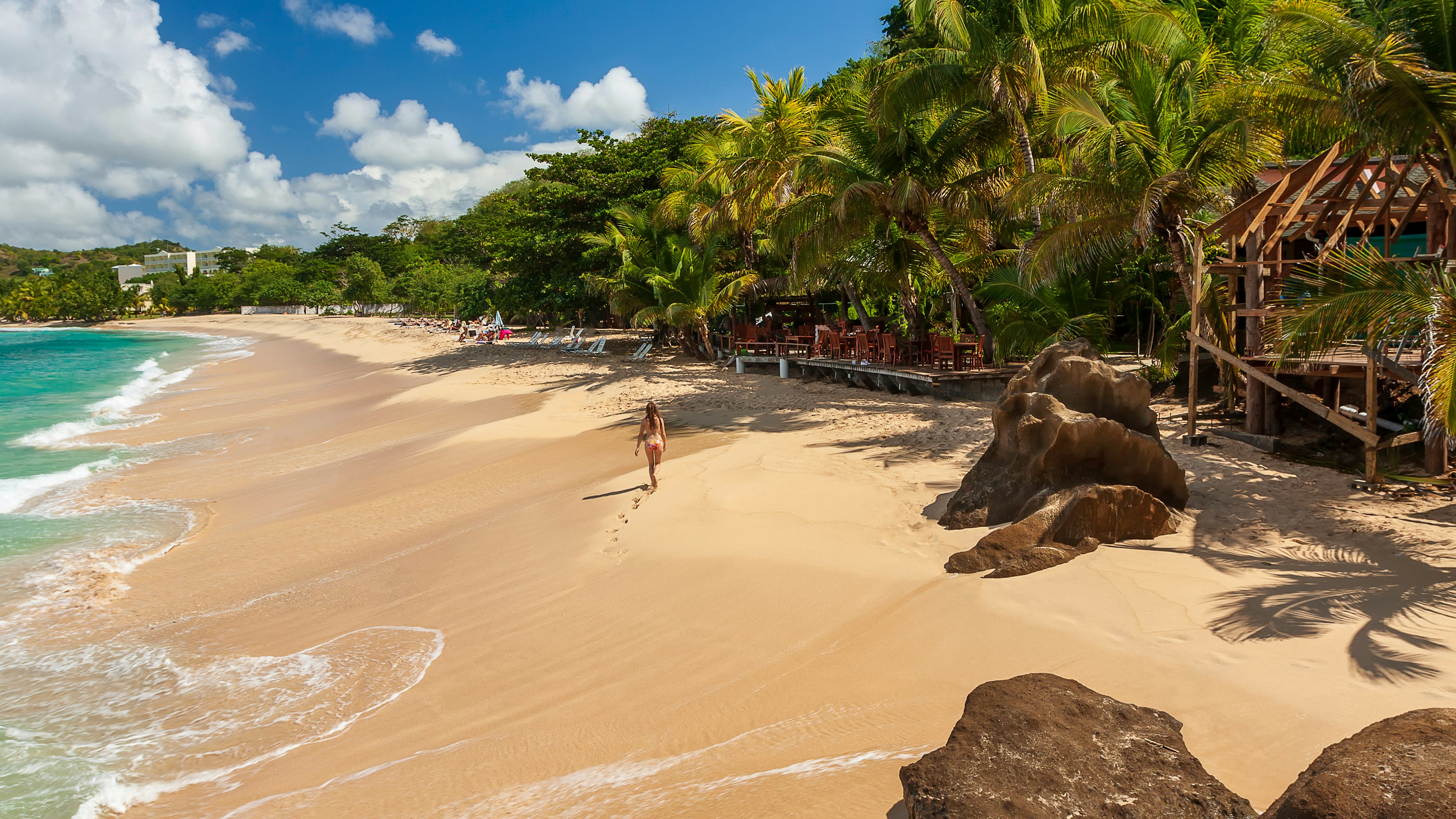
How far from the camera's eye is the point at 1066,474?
21.2 feet

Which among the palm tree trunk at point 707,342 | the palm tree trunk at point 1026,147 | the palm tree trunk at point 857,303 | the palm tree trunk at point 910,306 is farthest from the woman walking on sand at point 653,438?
the palm tree trunk at point 707,342

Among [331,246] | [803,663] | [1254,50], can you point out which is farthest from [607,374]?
[331,246]

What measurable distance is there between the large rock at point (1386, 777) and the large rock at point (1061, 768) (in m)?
0.32

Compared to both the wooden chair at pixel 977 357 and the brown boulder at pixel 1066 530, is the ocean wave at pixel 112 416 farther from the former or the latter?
the brown boulder at pixel 1066 530

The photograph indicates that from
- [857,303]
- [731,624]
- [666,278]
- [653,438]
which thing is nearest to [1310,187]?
[653,438]

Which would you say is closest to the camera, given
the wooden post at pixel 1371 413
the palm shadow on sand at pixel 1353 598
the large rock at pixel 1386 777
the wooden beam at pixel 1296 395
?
the large rock at pixel 1386 777

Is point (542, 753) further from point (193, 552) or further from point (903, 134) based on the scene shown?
point (903, 134)

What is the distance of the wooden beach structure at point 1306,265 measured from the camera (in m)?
7.80

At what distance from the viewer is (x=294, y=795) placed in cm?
428

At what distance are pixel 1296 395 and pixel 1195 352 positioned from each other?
1.54 meters

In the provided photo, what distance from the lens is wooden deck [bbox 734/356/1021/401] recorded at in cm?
1460

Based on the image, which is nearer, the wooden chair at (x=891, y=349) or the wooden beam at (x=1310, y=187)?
the wooden beam at (x=1310, y=187)

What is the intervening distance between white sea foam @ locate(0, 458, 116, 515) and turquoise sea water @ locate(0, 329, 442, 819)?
0.35 m

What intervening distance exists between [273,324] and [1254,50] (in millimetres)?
81271
